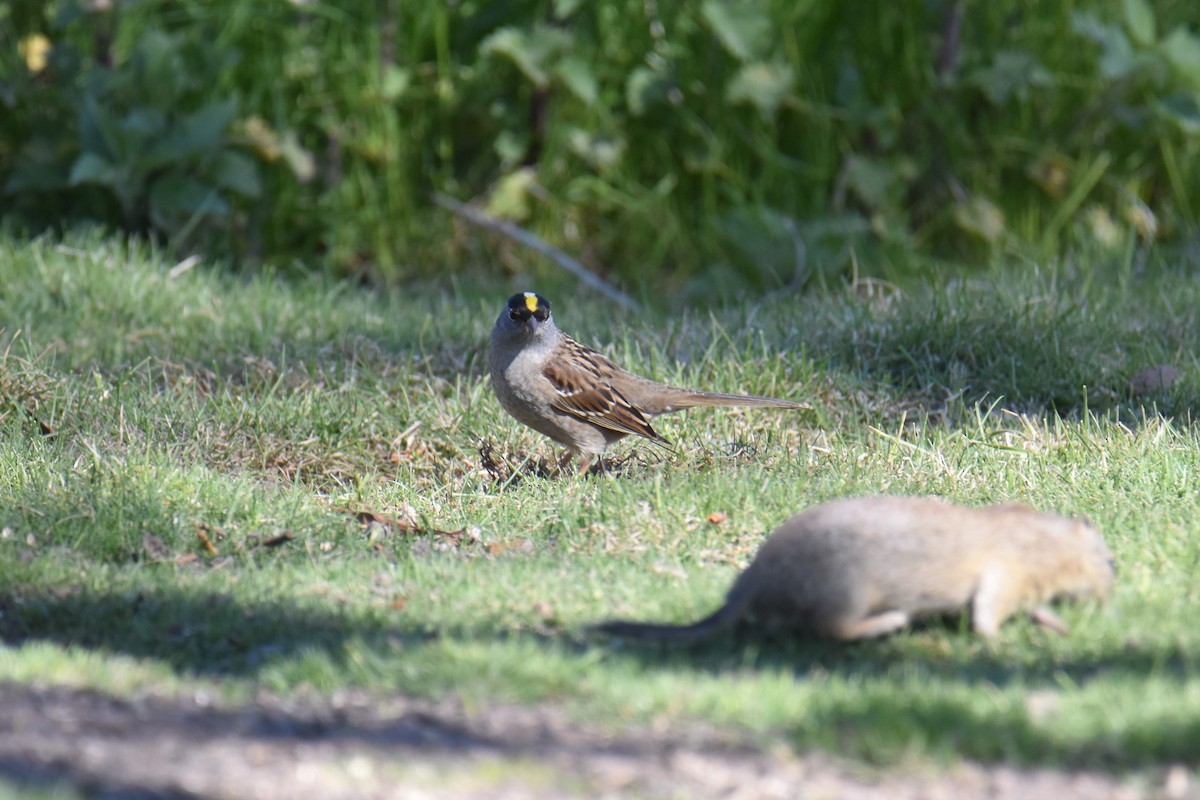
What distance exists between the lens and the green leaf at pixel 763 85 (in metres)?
9.40

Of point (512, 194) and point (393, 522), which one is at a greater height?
point (512, 194)

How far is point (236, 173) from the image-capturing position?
9.02 m

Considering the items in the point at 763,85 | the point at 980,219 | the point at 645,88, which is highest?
the point at 763,85

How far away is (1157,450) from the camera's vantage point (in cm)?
568

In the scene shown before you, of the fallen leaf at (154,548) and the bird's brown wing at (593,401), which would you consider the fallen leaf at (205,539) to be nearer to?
the fallen leaf at (154,548)

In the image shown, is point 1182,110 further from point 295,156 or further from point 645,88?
point 295,156

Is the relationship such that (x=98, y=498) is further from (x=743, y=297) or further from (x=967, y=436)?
(x=743, y=297)

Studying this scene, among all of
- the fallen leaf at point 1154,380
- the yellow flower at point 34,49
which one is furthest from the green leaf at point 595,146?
the fallen leaf at point 1154,380

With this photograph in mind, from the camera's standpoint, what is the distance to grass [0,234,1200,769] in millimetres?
3680

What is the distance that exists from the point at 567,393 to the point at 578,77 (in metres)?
3.94

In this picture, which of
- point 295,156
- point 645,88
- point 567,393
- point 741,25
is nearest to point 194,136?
point 295,156

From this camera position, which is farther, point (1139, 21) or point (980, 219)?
point (980, 219)

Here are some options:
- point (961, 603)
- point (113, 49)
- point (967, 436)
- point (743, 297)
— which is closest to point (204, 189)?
point (113, 49)

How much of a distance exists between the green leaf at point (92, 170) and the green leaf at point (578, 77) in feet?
9.48
